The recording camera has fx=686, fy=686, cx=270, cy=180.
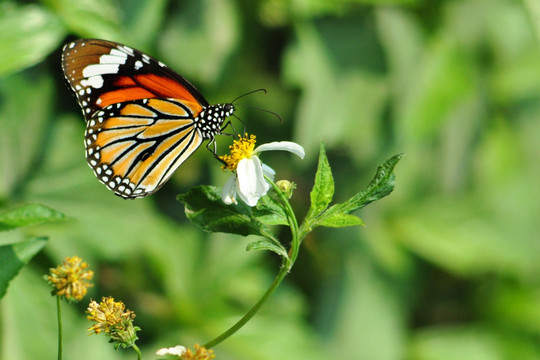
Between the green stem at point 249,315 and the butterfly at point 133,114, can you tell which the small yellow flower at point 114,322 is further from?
the butterfly at point 133,114

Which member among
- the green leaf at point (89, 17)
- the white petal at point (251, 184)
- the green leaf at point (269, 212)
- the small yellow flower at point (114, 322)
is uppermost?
the white petal at point (251, 184)

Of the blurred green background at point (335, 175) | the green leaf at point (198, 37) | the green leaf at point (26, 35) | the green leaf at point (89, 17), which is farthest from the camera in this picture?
the green leaf at point (198, 37)

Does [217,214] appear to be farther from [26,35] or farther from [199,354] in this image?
[26,35]

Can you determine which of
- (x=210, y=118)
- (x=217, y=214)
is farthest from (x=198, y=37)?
(x=217, y=214)

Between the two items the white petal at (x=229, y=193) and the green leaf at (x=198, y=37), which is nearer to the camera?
the white petal at (x=229, y=193)

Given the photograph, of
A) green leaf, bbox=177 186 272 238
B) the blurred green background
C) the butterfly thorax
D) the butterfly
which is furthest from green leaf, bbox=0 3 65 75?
green leaf, bbox=177 186 272 238

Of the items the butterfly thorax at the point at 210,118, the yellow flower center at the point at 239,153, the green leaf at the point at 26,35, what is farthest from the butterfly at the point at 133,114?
the yellow flower center at the point at 239,153

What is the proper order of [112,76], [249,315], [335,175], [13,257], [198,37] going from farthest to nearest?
[335,175]
[198,37]
[112,76]
[13,257]
[249,315]
